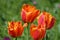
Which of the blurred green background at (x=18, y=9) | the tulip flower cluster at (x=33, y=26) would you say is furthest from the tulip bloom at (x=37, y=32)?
the blurred green background at (x=18, y=9)

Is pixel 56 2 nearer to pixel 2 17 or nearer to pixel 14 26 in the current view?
pixel 2 17

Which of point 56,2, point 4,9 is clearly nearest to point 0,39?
point 4,9

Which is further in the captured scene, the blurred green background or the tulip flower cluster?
the blurred green background

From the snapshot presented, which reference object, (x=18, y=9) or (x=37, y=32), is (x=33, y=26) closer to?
(x=37, y=32)

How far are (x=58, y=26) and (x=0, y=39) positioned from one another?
2.88ft

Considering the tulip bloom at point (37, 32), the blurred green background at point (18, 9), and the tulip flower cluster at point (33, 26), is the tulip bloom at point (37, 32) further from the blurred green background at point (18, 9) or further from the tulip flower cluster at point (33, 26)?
the blurred green background at point (18, 9)

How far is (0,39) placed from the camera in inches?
107

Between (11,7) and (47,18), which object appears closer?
(47,18)

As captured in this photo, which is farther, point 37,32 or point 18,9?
point 18,9

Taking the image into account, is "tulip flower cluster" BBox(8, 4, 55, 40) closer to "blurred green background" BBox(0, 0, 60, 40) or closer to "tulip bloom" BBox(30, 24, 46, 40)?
"tulip bloom" BBox(30, 24, 46, 40)

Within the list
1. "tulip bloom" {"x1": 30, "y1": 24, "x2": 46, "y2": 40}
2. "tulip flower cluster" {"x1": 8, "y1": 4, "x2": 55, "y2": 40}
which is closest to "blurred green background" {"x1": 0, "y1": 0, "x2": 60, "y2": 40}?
"tulip flower cluster" {"x1": 8, "y1": 4, "x2": 55, "y2": 40}

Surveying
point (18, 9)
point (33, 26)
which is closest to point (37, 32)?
point (33, 26)

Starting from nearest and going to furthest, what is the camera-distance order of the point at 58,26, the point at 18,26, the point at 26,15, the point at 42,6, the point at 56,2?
the point at 18,26, the point at 26,15, the point at 58,26, the point at 42,6, the point at 56,2

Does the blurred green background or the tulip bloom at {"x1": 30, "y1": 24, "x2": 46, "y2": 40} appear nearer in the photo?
the tulip bloom at {"x1": 30, "y1": 24, "x2": 46, "y2": 40}
